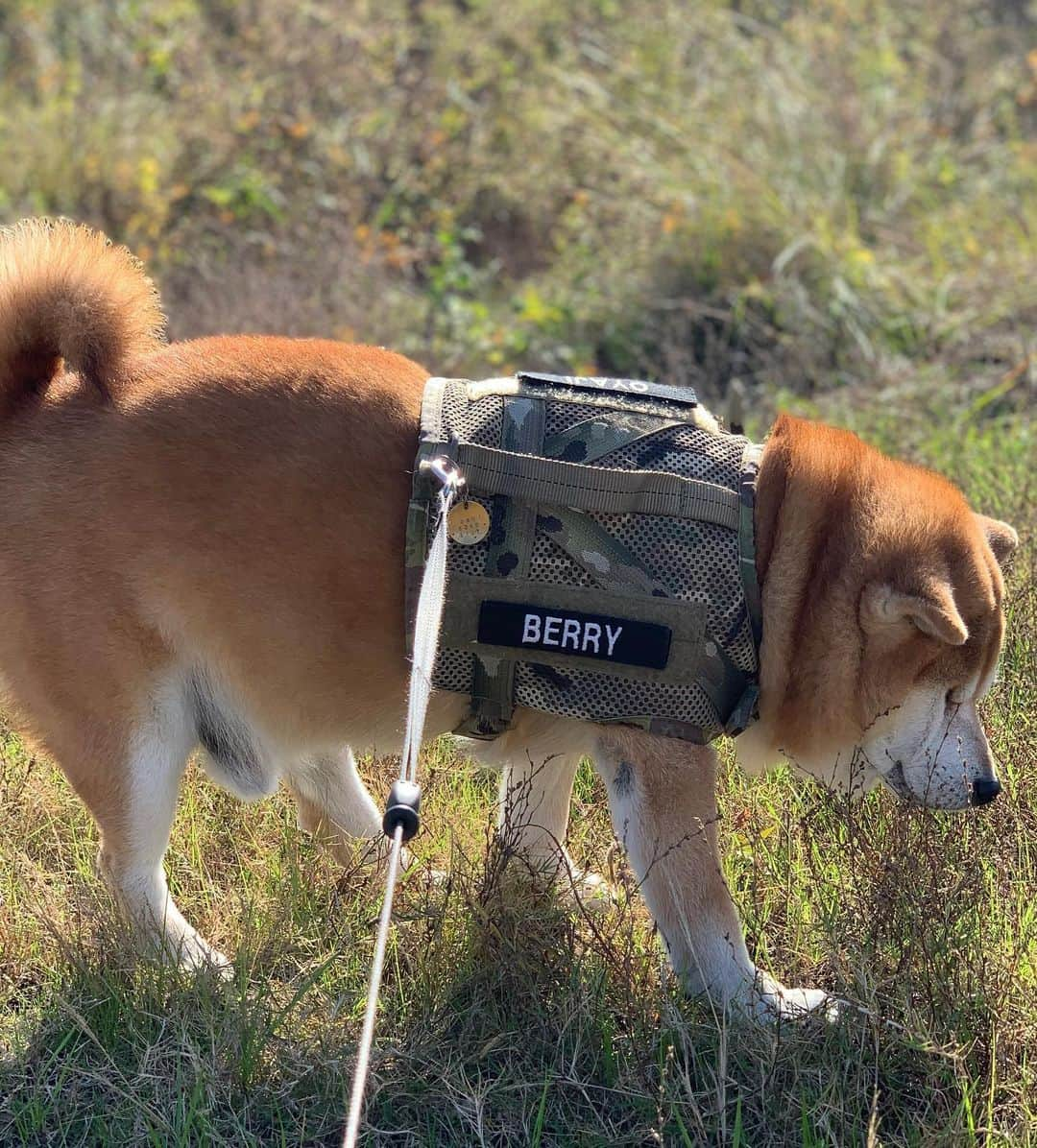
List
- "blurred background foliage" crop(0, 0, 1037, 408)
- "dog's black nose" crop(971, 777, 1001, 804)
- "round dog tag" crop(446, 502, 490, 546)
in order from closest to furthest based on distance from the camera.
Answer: "round dog tag" crop(446, 502, 490, 546) → "dog's black nose" crop(971, 777, 1001, 804) → "blurred background foliage" crop(0, 0, 1037, 408)

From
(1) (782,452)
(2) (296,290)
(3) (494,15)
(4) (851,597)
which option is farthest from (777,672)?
(3) (494,15)

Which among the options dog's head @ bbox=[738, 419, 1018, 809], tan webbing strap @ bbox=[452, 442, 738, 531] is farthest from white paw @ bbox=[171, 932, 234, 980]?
dog's head @ bbox=[738, 419, 1018, 809]

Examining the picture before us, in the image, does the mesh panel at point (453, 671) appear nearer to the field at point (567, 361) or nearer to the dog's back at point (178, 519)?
Result: the dog's back at point (178, 519)

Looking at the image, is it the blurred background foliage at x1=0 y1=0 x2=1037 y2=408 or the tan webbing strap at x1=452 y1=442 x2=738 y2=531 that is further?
the blurred background foliage at x1=0 y1=0 x2=1037 y2=408

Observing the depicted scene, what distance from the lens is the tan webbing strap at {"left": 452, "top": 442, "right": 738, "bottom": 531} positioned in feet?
9.87

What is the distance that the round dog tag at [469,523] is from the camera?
9.84 ft

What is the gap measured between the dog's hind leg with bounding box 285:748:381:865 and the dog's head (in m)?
1.16

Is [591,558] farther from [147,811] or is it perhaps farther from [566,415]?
[147,811]

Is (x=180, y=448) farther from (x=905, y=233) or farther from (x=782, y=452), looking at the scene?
(x=905, y=233)

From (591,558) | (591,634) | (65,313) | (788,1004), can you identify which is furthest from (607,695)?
(65,313)

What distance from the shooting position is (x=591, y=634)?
3025mm

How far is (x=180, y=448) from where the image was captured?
314cm

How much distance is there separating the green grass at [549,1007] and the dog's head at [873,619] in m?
0.16

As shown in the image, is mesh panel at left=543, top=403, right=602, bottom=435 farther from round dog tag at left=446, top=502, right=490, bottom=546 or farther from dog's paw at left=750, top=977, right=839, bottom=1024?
dog's paw at left=750, top=977, right=839, bottom=1024
